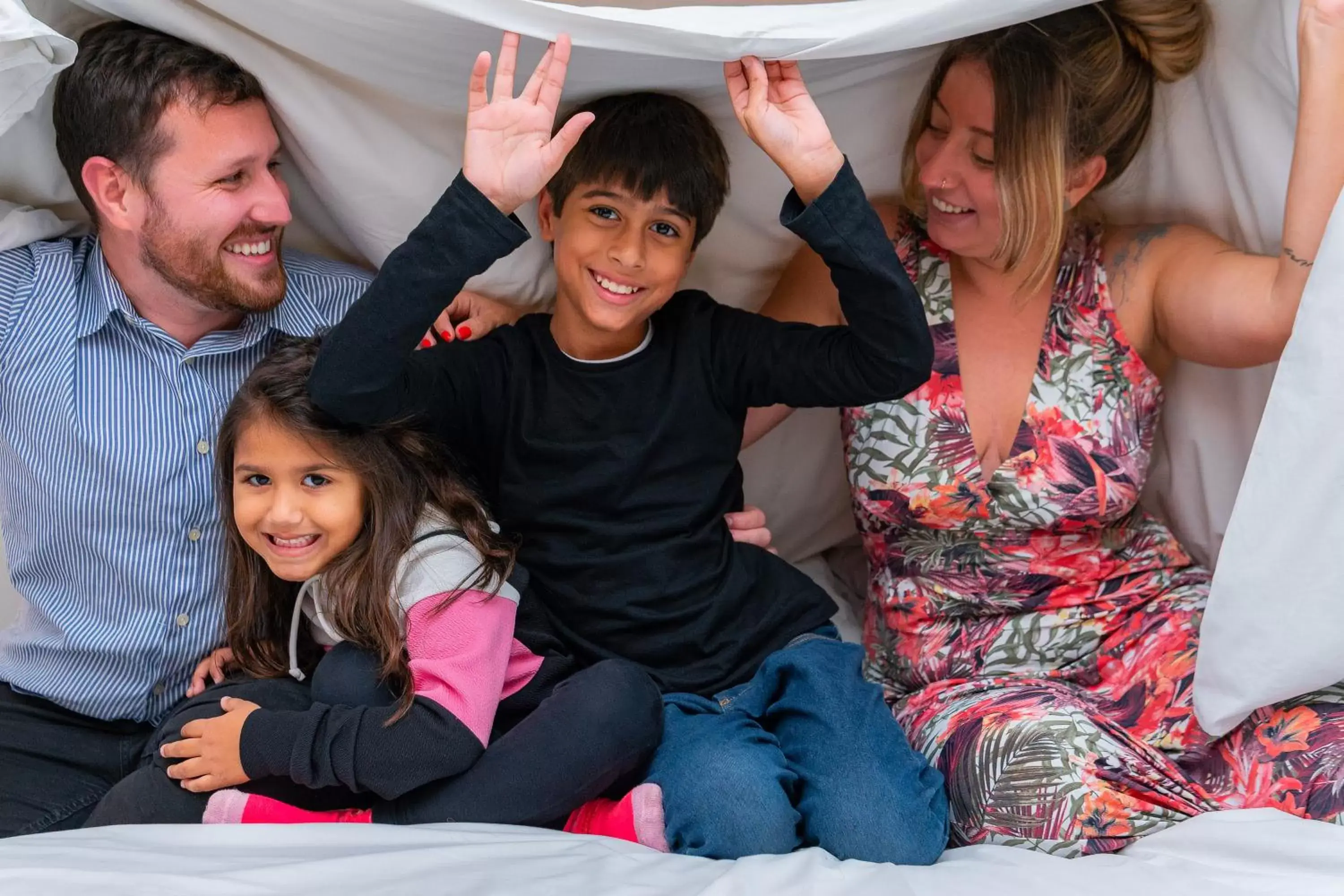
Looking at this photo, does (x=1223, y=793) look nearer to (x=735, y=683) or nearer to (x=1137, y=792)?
(x=1137, y=792)

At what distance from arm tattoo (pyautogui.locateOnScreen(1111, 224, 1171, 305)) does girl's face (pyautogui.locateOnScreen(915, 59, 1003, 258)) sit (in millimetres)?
155

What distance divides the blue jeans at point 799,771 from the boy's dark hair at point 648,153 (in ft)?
1.68

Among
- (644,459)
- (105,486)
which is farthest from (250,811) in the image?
(644,459)

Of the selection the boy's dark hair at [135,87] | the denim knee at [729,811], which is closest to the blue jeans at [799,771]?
the denim knee at [729,811]

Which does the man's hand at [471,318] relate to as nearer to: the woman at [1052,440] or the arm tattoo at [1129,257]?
the woman at [1052,440]

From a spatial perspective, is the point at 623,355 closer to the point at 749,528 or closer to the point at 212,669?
the point at 749,528

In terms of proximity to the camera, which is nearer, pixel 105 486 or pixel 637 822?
pixel 637 822

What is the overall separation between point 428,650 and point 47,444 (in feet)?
1.62

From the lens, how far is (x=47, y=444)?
133 cm

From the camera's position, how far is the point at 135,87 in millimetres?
1285

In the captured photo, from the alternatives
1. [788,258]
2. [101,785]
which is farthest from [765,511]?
[101,785]

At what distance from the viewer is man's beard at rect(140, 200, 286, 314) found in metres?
1.32

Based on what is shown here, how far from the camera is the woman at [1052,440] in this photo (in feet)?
3.95

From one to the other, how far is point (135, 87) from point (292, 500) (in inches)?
18.3
